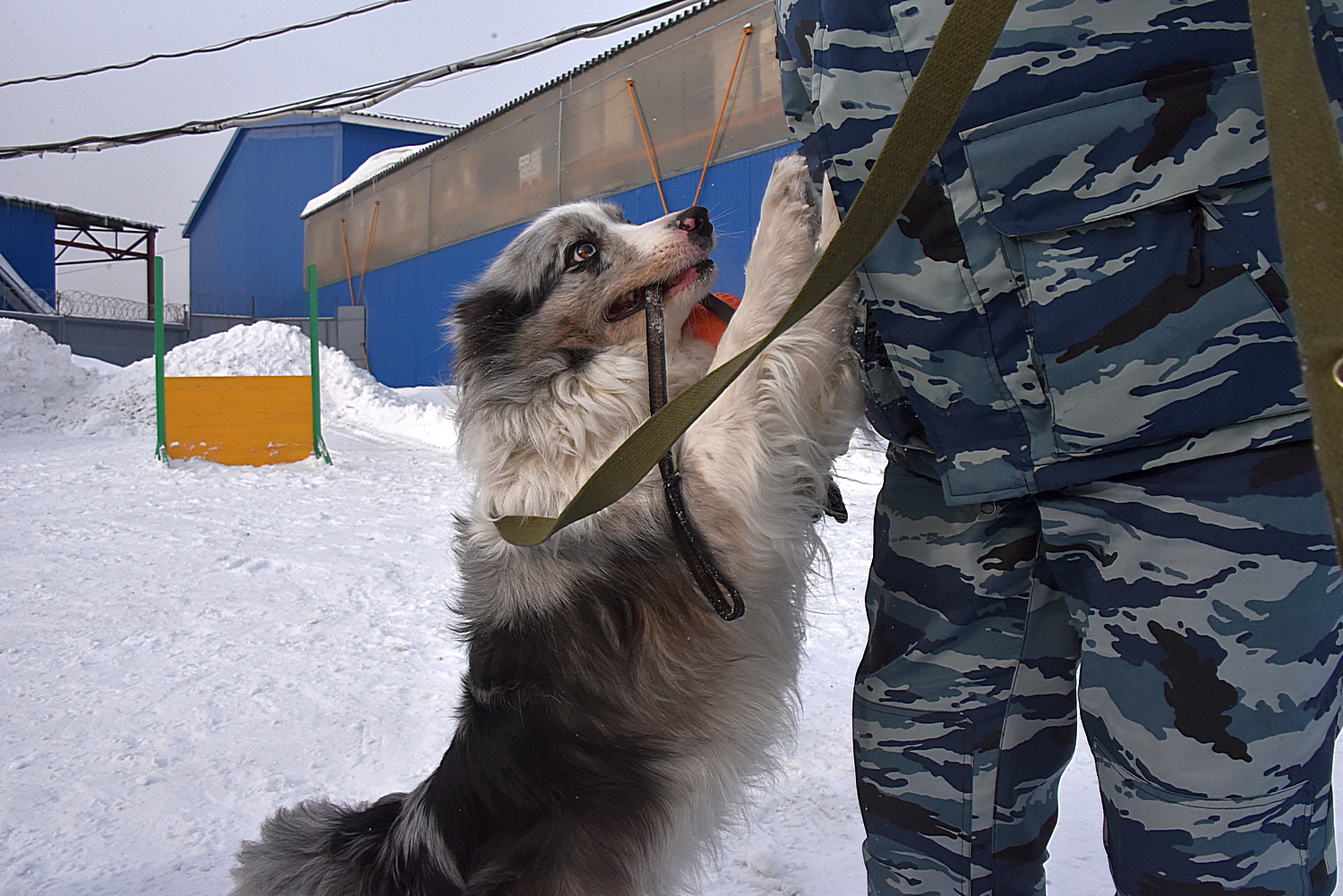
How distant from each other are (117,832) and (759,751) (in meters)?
2.01

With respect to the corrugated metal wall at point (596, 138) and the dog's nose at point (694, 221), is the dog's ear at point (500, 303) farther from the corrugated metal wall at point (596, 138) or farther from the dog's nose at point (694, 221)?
the corrugated metal wall at point (596, 138)

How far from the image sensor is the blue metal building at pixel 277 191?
27.1 metres

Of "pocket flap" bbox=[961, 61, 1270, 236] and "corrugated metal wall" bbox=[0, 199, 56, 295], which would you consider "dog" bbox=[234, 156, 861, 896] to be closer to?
"pocket flap" bbox=[961, 61, 1270, 236]

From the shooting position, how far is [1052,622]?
1394 mm

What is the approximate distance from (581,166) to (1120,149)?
1287cm

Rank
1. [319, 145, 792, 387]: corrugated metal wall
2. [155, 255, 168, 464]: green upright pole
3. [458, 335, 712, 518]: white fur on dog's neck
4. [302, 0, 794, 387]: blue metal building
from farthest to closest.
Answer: [319, 145, 792, 387]: corrugated metal wall → [302, 0, 794, 387]: blue metal building → [155, 255, 168, 464]: green upright pole → [458, 335, 712, 518]: white fur on dog's neck

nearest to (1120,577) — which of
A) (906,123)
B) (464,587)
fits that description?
(906,123)

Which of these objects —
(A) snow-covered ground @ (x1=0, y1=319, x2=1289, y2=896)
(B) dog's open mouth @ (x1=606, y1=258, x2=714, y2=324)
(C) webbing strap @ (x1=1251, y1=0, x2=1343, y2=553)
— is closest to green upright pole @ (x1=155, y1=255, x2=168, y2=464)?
(A) snow-covered ground @ (x1=0, y1=319, x2=1289, y2=896)

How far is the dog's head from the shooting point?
7.00 feet

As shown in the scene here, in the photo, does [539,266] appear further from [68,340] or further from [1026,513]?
[68,340]

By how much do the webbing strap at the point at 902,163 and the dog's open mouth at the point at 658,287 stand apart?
3.29 feet

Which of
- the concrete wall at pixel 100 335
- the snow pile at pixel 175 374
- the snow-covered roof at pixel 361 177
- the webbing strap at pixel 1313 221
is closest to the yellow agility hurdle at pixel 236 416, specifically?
the snow pile at pixel 175 374

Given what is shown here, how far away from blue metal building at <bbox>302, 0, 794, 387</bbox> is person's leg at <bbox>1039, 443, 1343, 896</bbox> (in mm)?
1505

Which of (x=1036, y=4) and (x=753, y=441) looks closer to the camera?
(x=1036, y=4)
